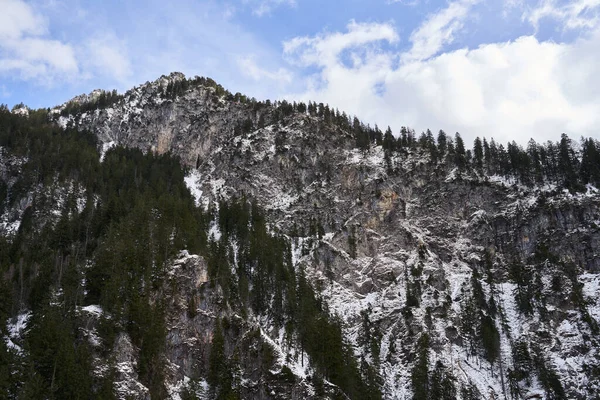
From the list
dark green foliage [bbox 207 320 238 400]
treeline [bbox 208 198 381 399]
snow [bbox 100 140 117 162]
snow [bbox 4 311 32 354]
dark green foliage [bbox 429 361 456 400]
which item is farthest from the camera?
snow [bbox 100 140 117 162]

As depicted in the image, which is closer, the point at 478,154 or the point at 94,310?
the point at 94,310

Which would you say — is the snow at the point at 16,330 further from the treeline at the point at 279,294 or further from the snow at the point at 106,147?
the snow at the point at 106,147

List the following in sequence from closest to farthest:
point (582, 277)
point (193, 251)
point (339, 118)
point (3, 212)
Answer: point (193, 251)
point (582, 277)
point (3, 212)
point (339, 118)

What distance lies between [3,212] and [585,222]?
431ft

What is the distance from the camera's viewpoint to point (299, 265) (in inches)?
4392

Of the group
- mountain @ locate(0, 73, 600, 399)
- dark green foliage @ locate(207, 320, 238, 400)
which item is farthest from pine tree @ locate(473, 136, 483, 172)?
dark green foliage @ locate(207, 320, 238, 400)

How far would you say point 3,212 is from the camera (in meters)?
112

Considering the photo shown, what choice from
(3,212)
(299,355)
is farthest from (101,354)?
(3,212)

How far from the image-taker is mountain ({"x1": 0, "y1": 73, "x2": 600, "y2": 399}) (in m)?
70.8

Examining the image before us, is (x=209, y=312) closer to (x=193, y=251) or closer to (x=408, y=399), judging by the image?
(x=193, y=251)

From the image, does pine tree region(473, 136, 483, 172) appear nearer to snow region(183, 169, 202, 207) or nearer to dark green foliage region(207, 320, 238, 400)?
snow region(183, 169, 202, 207)

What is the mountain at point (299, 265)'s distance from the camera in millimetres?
70750

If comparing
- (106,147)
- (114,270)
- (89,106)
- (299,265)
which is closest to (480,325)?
(299,265)

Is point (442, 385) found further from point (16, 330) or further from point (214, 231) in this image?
point (16, 330)
